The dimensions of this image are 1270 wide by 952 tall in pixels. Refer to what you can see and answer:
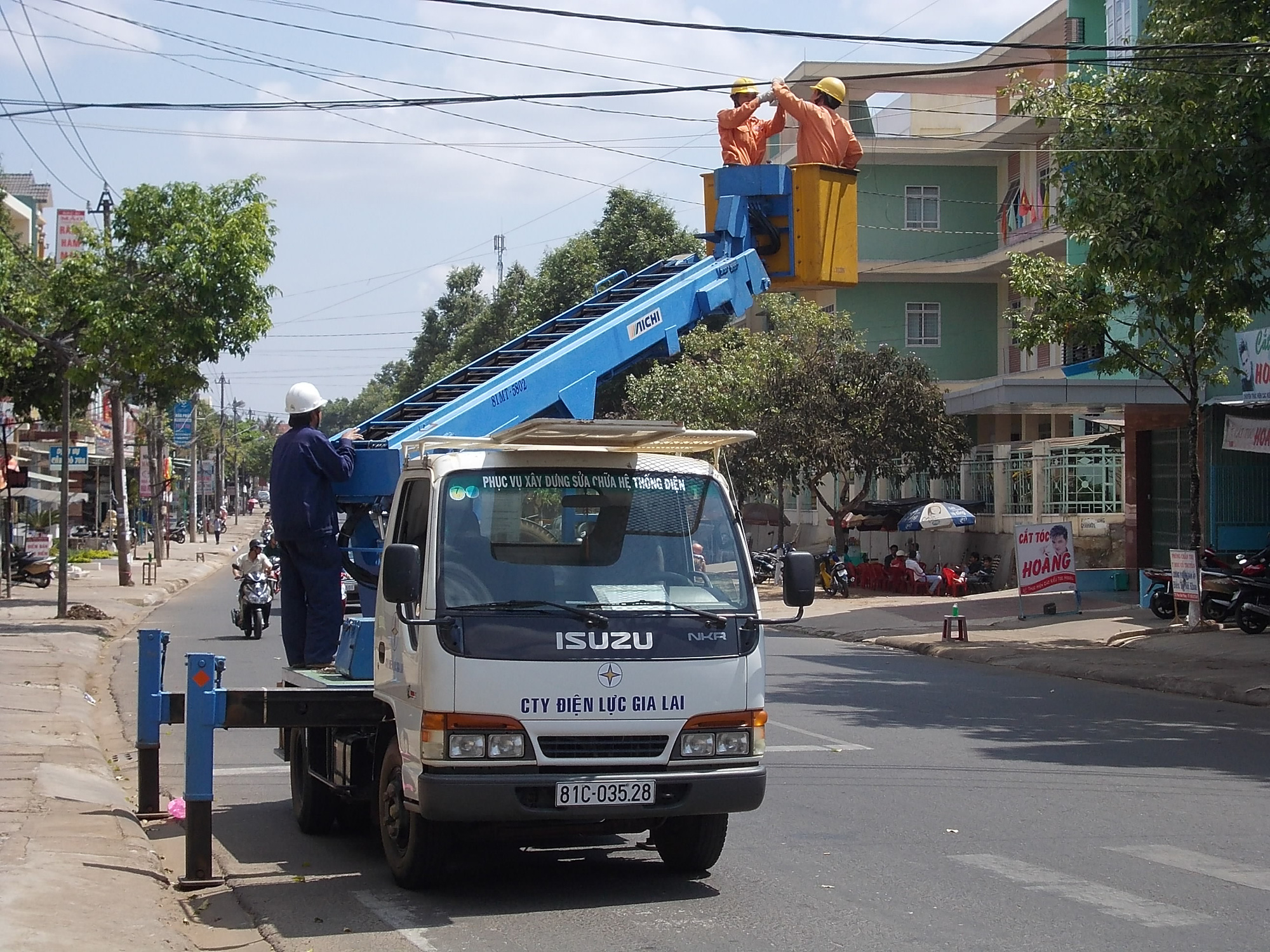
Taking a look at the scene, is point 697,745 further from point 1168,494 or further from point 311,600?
point 1168,494

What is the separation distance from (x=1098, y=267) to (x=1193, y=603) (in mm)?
6527

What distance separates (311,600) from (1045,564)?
60.5 feet

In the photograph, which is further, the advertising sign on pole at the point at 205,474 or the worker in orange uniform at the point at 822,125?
the advertising sign on pole at the point at 205,474

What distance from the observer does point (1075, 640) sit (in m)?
21.7

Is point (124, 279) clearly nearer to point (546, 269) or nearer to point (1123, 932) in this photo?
point (1123, 932)

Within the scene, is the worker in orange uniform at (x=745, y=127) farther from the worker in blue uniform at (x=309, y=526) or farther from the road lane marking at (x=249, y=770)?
the road lane marking at (x=249, y=770)

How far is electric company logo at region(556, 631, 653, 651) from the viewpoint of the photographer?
6.54 metres

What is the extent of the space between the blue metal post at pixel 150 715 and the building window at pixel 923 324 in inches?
1529

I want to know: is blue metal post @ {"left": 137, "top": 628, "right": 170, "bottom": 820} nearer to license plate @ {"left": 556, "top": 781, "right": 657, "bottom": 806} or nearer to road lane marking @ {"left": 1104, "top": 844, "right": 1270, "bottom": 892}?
license plate @ {"left": 556, "top": 781, "right": 657, "bottom": 806}

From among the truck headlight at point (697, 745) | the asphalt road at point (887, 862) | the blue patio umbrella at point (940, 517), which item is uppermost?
→ the blue patio umbrella at point (940, 517)

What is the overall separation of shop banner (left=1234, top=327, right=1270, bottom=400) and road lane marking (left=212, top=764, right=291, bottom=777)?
15244mm

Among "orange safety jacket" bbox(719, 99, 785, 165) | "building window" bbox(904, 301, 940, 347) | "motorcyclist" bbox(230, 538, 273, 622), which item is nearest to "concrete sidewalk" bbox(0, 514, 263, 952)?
"motorcyclist" bbox(230, 538, 273, 622)

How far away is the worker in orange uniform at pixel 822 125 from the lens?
10.7 meters

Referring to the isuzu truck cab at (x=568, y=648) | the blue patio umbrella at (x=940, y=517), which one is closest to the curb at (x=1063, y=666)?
the blue patio umbrella at (x=940, y=517)
